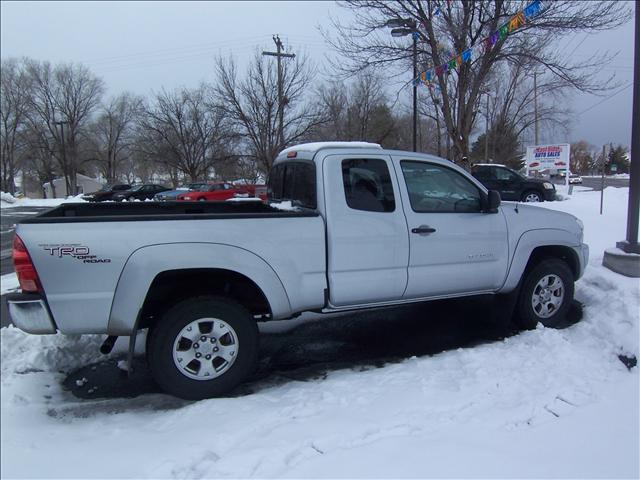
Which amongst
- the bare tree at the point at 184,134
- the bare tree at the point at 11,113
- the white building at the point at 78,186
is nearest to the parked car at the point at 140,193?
the bare tree at the point at 184,134

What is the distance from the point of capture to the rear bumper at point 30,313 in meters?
3.30

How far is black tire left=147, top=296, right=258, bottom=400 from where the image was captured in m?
3.60

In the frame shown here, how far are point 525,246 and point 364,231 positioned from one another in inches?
72.8

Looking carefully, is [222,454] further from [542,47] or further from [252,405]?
[542,47]

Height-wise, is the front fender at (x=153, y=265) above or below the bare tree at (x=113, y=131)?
below

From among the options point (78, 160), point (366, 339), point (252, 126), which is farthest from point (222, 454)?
point (78, 160)

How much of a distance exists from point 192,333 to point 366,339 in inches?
80.7

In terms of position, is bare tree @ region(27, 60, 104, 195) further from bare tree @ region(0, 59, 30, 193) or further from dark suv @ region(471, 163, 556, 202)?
dark suv @ region(471, 163, 556, 202)

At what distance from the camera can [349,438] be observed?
2.98 m

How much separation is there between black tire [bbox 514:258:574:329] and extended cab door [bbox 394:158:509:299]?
14.9 inches

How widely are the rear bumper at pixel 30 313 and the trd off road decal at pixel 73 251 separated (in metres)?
0.34

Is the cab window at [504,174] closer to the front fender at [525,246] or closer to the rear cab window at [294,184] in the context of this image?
the front fender at [525,246]

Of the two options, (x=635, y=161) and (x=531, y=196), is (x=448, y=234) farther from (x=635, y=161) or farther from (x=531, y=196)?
(x=531, y=196)

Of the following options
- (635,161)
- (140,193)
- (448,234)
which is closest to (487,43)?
(635,161)
